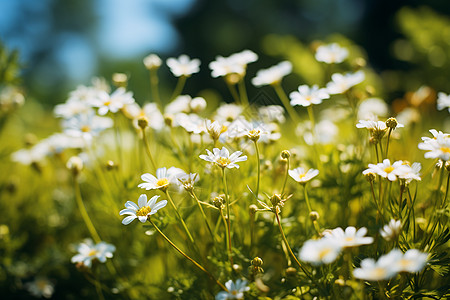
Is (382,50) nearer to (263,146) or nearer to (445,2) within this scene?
(445,2)

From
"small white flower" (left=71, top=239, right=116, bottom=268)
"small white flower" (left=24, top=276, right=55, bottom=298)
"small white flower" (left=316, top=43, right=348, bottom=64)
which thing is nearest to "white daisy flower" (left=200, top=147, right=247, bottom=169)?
"small white flower" (left=71, top=239, right=116, bottom=268)

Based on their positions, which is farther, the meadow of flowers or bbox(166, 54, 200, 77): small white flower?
bbox(166, 54, 200, 77): small white flower

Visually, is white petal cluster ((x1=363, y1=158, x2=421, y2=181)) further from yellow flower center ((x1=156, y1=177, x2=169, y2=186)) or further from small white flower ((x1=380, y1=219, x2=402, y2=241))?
yellow flower center ((x1=156, y1=177, x2=169, y2=186))

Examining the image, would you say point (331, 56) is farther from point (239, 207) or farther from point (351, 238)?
point (351, 238)

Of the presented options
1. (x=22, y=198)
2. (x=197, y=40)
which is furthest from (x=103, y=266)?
(x=197, y=40)

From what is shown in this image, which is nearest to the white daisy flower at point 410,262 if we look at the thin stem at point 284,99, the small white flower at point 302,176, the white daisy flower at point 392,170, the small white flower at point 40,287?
the white daisy flower at point 392,170

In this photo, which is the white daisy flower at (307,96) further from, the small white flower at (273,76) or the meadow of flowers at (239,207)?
the small white flower at (273,76)

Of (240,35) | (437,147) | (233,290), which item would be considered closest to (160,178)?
(233,290)
